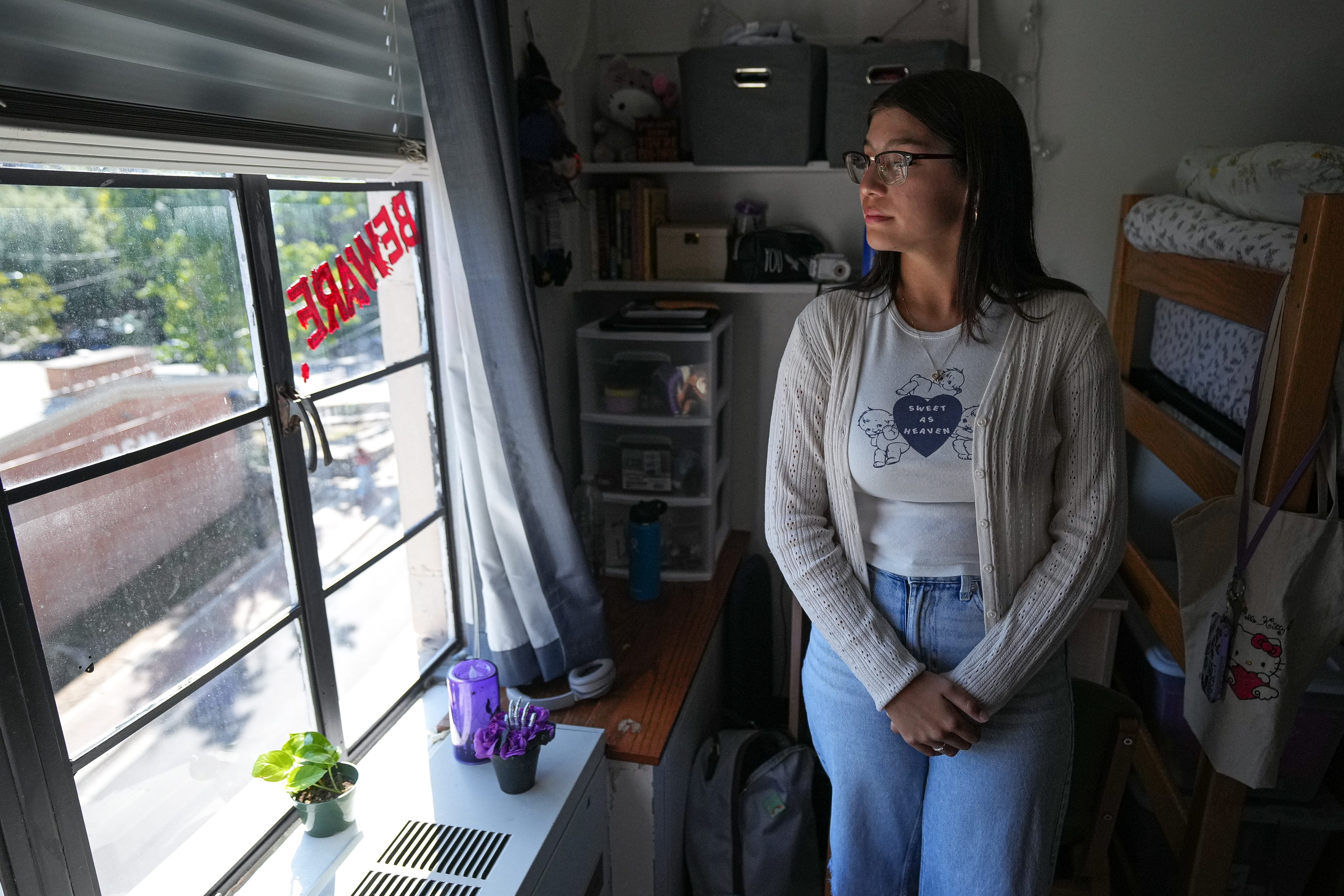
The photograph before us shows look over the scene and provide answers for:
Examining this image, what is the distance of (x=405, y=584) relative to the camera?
175cm

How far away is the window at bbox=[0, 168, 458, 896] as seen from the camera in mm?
973

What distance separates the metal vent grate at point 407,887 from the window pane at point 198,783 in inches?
8.0

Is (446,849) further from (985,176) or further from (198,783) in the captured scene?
(985,176)

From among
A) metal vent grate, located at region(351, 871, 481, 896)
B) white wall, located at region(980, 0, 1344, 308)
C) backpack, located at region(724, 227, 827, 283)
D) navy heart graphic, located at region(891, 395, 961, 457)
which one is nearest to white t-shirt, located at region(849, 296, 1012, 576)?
navy heart graphic, located at region(891, 395, 961, 457)

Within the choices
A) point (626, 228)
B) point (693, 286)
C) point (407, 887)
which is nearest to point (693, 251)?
point (693, 286)

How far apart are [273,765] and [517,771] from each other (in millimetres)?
359

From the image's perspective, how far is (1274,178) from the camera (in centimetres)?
142

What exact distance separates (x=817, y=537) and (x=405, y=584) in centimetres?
94

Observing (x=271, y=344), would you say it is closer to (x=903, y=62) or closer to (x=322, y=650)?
(x=322, y=650)

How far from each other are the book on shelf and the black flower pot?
132cm

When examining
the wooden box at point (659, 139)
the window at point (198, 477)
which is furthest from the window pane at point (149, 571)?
the wooden box at point (659, 139)

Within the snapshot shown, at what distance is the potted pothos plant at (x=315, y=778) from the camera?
4.12ft

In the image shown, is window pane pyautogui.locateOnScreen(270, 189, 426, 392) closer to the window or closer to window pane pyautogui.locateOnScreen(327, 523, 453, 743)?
the window

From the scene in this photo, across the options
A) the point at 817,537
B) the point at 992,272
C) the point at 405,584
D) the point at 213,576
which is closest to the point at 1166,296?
the point at 992,272
